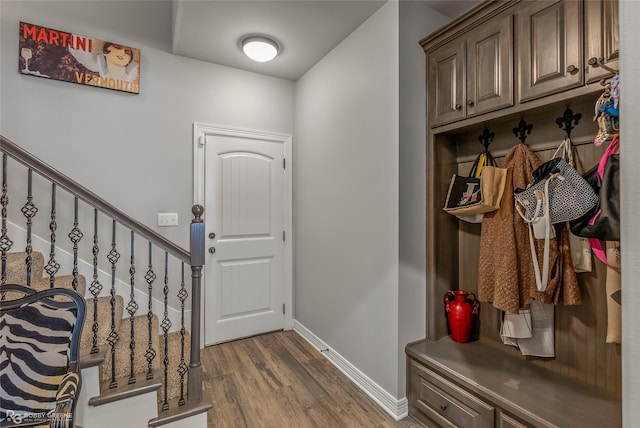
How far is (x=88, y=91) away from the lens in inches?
99.2

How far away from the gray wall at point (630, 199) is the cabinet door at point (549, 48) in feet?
4.44

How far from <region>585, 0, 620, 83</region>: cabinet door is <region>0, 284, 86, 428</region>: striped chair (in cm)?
257

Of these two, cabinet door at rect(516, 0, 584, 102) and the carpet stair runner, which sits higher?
cabinet door at rect(516, 0, 584, 102)

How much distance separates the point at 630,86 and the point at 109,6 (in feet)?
11.2

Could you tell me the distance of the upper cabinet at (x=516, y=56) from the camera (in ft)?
4.49

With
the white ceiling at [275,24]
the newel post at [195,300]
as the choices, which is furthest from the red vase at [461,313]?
the white ceiling at [275,24]

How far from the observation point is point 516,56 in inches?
65.3

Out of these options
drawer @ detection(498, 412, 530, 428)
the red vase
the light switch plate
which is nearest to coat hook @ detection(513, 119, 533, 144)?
the red vase

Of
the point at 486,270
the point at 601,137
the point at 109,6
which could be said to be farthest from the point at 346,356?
the point at 109,6

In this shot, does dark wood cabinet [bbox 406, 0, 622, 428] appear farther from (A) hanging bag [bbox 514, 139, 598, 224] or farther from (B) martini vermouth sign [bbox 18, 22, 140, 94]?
(B) martini vermouth sign [bbox 18, 22, 140, 94]

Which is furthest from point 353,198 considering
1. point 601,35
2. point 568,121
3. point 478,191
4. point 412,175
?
point 601,35

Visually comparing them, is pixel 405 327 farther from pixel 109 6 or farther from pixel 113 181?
pixel 109 6

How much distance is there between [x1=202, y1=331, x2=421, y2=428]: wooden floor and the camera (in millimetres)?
1969

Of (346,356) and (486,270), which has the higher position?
(486,270)
